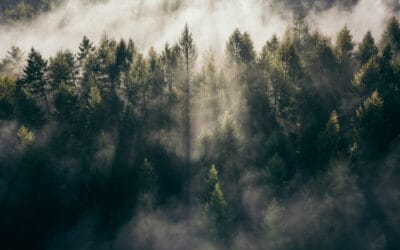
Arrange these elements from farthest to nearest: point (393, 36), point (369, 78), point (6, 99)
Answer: point (393, 36) → point (6, 99) → point (369, 78)

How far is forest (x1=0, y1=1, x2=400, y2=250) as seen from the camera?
157 ft

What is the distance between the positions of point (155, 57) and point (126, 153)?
1860cm

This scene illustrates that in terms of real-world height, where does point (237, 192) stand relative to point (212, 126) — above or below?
below

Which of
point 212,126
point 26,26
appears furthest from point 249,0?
point 212,126

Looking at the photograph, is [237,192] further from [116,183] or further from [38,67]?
[38,67]

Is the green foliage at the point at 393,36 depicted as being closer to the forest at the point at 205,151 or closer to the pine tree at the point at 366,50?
the pine tree at the point at 366,50

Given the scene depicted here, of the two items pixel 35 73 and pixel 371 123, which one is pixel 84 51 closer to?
pixel 35 73

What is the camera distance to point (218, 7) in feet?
417

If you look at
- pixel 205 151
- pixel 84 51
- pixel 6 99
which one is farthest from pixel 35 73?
pixel 205 151

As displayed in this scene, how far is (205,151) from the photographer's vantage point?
52.2 metres

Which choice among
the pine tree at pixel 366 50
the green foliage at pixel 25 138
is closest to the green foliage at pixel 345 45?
the pine tree at pixel 366 50

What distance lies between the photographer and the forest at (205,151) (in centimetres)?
4784

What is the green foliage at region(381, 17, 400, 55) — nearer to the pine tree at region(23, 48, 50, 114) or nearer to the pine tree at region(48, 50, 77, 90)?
the pine tree at region(48, 50, 77, 90)

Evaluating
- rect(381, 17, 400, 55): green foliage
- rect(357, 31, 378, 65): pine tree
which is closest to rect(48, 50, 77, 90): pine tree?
rect(357, 31, 378, 65): pine tree
